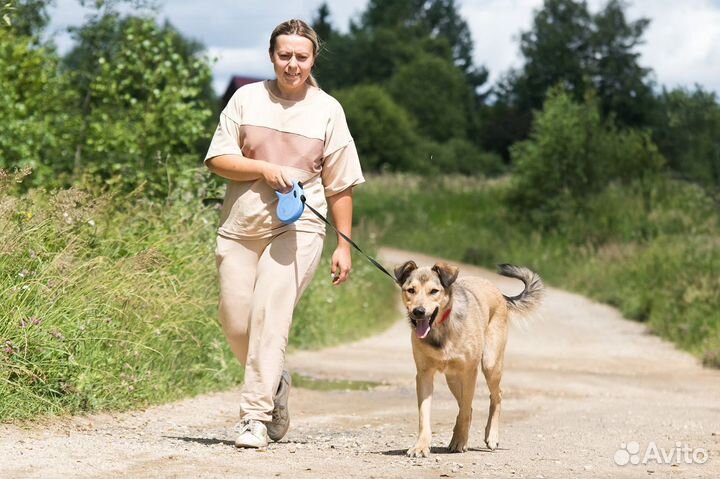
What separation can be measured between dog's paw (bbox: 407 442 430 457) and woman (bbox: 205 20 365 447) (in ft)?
2.90

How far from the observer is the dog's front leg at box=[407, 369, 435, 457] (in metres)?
7.61

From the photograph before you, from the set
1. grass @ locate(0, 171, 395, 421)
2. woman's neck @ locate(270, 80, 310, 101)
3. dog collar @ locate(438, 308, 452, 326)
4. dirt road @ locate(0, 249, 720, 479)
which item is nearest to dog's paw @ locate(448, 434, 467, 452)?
dirt road @ locate(0, 249, 720, 479)

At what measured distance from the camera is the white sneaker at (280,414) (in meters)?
7.96

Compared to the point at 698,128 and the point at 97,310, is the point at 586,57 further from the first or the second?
the point at 97,310

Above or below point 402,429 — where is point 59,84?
above

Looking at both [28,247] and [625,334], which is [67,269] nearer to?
[28,247]

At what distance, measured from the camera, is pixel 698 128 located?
27906 mm

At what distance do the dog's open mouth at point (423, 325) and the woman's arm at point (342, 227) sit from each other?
0.53m

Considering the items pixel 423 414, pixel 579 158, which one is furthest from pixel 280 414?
pixel 579 158

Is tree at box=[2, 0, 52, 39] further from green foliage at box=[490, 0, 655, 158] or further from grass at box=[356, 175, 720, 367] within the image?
green foliage at box=[490, 0, 655, 158]

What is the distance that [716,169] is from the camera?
91.1 feet

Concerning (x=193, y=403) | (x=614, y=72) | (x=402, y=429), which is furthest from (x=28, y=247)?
(x=614, y=72)

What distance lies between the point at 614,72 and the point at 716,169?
31696 mm

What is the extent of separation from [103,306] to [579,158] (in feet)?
91.8
